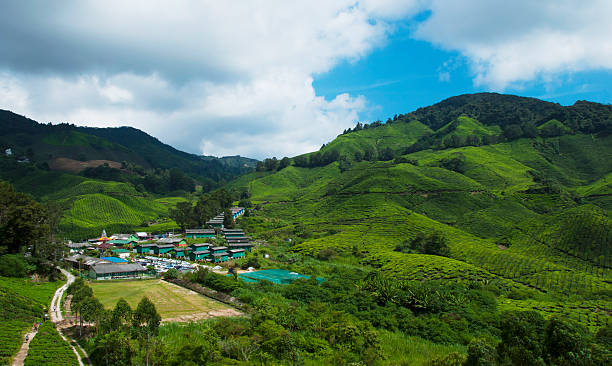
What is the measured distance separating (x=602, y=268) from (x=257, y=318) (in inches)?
2360

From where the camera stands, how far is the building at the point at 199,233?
80.5 meters

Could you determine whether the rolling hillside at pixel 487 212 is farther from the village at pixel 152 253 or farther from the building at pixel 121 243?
the building at pixel 121 243

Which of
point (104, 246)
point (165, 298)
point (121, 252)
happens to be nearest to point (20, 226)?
point (121, 252)

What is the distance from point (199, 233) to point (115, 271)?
32.2 metres

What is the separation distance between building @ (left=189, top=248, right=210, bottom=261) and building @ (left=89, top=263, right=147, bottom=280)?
13764 mm

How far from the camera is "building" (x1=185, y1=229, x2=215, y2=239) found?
8050cm

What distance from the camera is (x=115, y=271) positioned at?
4906cm

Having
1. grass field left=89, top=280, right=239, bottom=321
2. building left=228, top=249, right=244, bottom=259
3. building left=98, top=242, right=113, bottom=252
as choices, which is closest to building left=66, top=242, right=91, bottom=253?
building left=98, top=242, right=113, bottom=252

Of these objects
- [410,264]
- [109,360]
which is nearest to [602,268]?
[410,264]

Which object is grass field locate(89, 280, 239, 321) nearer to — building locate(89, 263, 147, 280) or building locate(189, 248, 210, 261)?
building locate(89, 263, 147, 280)

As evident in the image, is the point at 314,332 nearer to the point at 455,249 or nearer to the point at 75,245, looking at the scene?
the point at 455,249

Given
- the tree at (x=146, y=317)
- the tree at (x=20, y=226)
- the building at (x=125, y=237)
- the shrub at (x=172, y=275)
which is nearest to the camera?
the tree at (x=146, y=317)

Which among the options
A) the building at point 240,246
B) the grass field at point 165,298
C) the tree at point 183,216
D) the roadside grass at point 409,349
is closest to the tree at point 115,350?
the grass field at point 165,298

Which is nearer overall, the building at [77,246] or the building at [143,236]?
the building at [77,246]
